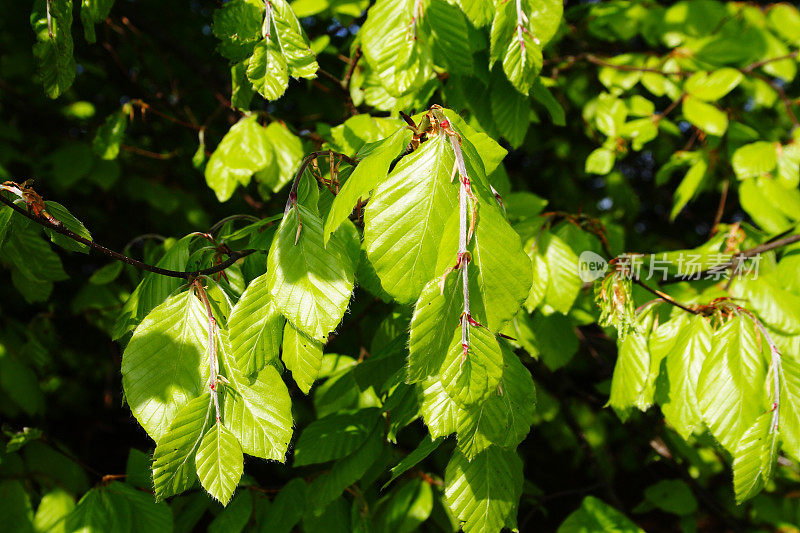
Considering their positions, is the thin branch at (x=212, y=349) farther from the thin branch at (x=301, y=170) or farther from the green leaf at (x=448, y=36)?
the green leaf at (x=448, y=36)

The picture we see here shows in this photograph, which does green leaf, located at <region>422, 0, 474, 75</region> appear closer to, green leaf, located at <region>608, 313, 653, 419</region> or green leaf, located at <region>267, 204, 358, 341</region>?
green leaf, located at <region>267, 204, 358, 341</region>

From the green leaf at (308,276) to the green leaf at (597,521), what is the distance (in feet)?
3.70

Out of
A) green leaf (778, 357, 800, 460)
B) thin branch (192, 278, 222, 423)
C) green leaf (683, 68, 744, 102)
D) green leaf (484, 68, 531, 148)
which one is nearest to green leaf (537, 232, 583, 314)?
green leaf (484, 68, 531, 148)

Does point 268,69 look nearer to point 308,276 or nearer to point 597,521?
point 308,276

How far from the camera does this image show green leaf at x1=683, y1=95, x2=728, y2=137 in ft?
6.16

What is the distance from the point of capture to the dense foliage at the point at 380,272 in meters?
0.74

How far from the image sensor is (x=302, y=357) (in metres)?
0.84

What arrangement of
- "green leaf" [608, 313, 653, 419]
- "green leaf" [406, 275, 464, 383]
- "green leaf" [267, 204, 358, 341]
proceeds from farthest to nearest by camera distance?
"green leaf" [608, 313, 653, 419], "green leaf" [267, 204, 358, 341], "green leaf" [406, 275, 464, 383]

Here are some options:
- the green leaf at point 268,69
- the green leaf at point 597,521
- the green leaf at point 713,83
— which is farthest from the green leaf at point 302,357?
the green leaf at point 713,83

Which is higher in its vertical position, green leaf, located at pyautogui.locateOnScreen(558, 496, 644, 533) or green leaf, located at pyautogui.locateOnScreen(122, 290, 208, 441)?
green leaf, located at pyautogui.locateOnScreen(122, 290, 208, 441)

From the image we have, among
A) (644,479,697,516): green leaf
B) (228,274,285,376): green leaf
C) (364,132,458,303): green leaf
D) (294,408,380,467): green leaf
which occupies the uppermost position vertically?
(364,132,458,303): green leaf

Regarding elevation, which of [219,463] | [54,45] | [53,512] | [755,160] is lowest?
[53,512]

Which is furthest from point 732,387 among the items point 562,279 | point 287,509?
point 287,509

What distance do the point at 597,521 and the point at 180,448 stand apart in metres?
1.20
